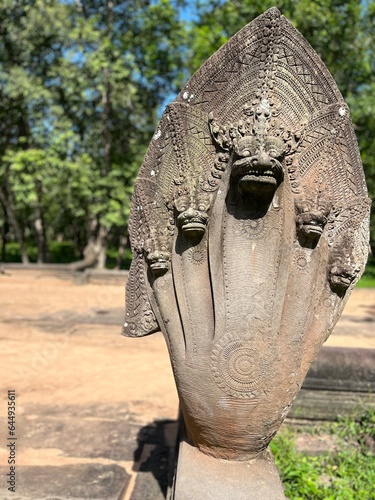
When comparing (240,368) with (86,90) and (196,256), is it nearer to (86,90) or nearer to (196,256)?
(196,256)

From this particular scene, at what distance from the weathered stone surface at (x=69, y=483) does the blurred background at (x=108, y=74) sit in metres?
10.4

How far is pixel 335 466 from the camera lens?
3076mm

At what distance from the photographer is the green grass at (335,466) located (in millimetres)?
2594

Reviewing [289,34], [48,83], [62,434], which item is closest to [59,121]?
[48,83]

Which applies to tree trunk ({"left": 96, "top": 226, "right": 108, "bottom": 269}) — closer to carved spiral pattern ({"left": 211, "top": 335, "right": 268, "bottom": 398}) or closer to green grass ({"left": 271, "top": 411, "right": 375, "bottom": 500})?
green grass ({"left": 271, "top": 411, "right": 375, "bottom": 500})

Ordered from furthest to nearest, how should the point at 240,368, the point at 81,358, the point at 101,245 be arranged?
the point at 101,245 → the point at 81,358 → the point at 240,368

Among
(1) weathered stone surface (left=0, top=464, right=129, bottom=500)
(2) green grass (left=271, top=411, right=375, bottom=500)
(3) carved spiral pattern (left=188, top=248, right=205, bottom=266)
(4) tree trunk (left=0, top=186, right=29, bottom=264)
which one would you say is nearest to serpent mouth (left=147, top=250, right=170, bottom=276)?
(3) carved spiral pattern (left=188, top=248, right=205, bottom=266)

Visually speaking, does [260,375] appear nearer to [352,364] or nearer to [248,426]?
[248,426]

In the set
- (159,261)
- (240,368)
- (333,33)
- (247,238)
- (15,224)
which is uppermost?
(333,33)

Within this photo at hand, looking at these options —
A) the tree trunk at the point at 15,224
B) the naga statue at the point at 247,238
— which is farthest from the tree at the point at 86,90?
the naga statue at the point at 247,238

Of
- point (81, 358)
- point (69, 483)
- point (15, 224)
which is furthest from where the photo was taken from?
point (15, 224)

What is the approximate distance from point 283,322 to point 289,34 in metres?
1.31

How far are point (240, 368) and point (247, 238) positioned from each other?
1.82 ft

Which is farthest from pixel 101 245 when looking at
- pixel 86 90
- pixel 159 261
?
pixel 159 261
